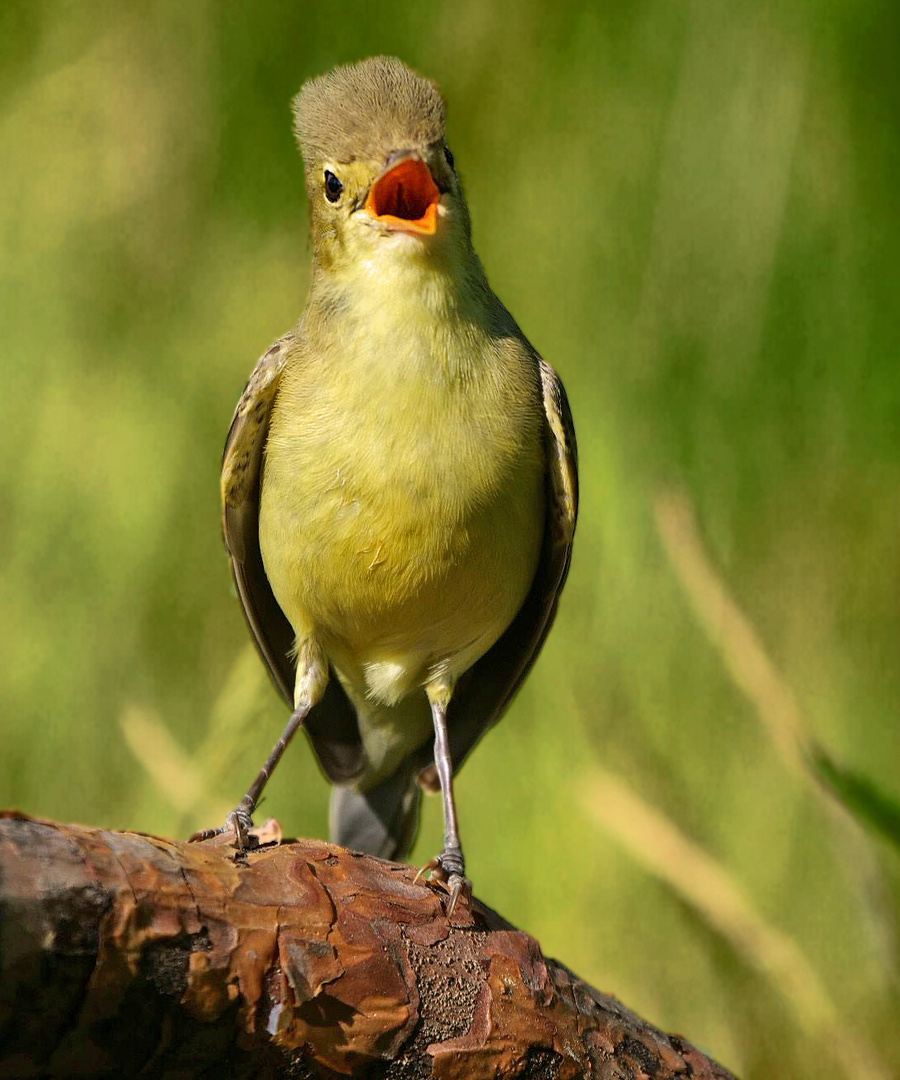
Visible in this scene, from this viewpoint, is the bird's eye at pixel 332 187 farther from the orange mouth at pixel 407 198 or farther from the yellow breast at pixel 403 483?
the yellow breast at pixel 403 483

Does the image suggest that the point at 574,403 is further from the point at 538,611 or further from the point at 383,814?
the point at 383,814

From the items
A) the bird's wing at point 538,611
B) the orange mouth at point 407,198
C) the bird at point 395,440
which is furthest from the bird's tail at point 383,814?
the orange mouth at point 407,198

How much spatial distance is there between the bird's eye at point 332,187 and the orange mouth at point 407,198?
11 cm

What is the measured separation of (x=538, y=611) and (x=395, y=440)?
98cm

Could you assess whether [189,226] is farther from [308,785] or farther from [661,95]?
[308,785]

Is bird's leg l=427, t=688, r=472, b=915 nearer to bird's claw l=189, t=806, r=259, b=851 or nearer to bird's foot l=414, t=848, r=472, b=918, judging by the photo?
bird's foot l=414, t=848, r=472, b=918

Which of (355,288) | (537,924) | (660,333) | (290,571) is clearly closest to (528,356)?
(355,288)

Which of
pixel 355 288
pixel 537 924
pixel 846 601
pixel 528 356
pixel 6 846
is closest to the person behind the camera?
pixel 6 846

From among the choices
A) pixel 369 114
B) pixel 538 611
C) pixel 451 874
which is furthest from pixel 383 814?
pixel 369 114

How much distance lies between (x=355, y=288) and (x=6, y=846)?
78.3 inches

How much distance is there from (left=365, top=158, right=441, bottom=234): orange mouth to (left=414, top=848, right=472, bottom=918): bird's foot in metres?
1.56

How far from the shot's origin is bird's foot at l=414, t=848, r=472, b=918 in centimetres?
281

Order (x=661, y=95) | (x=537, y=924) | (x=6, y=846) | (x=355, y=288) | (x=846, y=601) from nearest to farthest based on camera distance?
(x=6, y=846) < (x=355, y=288) < (x=537, y=924) < (x=846, y=601) < (x=661, y=95)

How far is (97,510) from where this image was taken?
219 inches
